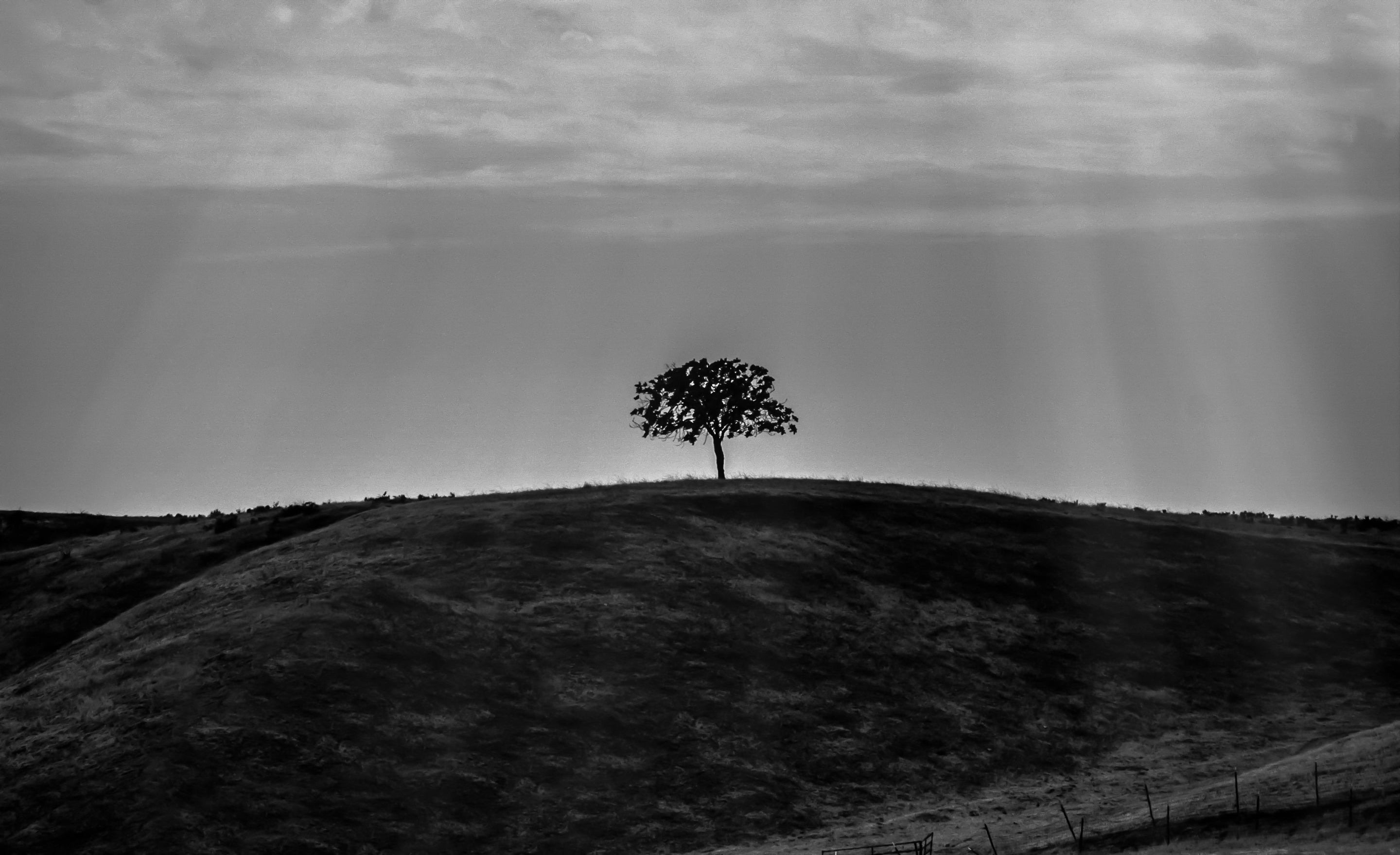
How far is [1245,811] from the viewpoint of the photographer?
35.8 m

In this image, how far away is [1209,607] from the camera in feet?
215

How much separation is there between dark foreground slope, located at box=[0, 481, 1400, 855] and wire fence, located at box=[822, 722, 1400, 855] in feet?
22.3

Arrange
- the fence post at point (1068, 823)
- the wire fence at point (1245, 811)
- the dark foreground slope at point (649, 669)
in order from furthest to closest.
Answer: the dark foreground slope at point (649, 669) < the fence post at point (1068, 823) < the wire fence at point (1245, 811)

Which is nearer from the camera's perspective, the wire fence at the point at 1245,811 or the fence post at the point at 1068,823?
the wire fence at the point at 1245,811

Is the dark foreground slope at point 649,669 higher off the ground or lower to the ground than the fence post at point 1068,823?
higher

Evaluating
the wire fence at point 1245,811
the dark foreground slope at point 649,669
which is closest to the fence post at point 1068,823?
the wire fence at point 1245,811

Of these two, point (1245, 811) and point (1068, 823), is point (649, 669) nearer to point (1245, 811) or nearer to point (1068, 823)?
point (1068, 823)

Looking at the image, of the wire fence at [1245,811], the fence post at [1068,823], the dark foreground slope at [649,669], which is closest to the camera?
the wire fence at [1245,811]

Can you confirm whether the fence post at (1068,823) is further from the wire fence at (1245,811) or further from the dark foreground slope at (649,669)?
the dark foreground slope at (649,669)

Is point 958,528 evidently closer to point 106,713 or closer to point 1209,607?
point 1209,607

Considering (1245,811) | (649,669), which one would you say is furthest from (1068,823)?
(649,669)

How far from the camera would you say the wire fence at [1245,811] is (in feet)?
113

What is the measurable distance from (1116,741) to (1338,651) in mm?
17183

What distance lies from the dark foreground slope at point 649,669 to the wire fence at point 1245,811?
22.3ft
